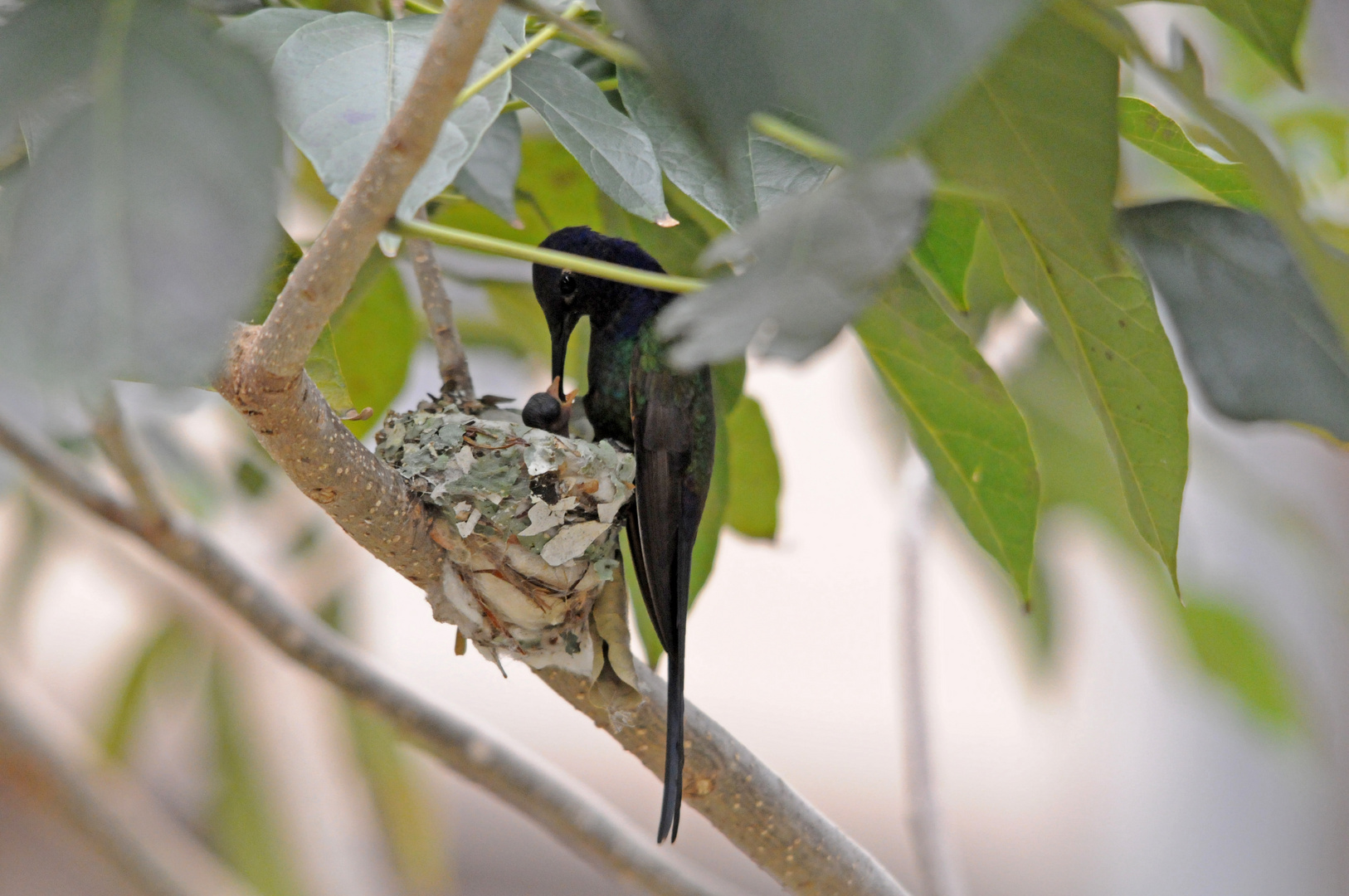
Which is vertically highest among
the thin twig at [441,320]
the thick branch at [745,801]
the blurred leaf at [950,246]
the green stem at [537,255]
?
the green stem at [537,255]

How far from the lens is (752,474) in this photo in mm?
1306

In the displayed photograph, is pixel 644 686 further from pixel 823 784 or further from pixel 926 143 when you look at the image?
pixel 823 784

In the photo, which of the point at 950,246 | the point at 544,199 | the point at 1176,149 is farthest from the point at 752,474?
the point at 1176,149

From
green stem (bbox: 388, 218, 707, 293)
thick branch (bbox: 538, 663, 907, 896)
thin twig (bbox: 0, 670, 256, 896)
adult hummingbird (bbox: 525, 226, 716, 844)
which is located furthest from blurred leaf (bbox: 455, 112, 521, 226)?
thin twig (bbox: 0, 670, 256, 896)

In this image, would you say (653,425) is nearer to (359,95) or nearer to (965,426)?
(965,426)

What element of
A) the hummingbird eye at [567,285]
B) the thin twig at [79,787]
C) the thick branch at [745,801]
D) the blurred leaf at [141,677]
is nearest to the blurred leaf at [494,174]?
the thick branch at [745,801]

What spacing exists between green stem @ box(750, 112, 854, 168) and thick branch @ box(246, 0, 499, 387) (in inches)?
5.2

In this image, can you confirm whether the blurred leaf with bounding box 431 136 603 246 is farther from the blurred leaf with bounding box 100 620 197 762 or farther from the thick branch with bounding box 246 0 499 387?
the blurred leaf with bounding box 100 620 197 762

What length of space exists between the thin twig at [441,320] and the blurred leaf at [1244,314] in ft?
1.99

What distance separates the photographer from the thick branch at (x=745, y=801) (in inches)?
39.3

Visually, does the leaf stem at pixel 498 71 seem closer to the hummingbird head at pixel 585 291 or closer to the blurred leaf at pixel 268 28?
the blurred leaf at pixel 268 28

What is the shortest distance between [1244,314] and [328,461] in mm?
533

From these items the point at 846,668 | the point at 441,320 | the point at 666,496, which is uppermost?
the point at 441,320

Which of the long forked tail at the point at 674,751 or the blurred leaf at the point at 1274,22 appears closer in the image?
the blurred leaf at the point at 1274,22
